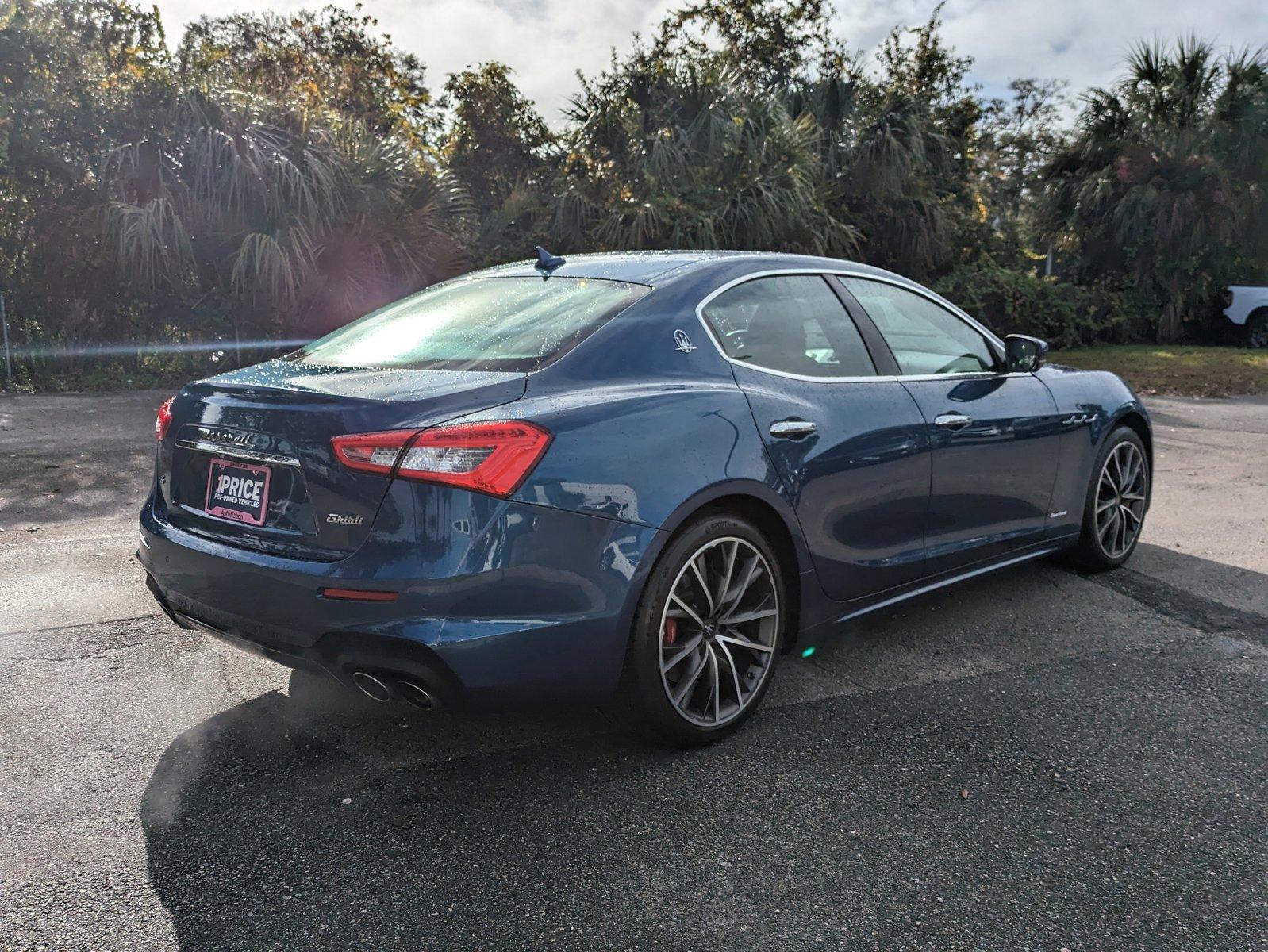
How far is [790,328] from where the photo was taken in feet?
12.4

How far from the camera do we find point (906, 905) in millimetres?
2482

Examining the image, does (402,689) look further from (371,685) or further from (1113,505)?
(1113,505)

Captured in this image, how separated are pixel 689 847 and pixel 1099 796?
3.89 feet

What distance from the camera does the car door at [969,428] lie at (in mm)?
4086

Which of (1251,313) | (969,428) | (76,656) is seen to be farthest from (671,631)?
(1251,313)

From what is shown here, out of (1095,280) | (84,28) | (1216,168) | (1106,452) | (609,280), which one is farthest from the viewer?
(1095,280)

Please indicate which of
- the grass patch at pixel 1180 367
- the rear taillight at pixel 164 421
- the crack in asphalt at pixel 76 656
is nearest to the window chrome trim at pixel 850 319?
the rear taillight at pixel 164 421

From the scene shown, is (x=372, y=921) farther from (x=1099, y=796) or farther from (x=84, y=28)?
(x=84, y=28)

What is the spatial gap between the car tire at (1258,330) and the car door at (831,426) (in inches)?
753

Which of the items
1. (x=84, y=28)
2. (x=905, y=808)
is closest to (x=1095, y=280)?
(x=84, y=28)

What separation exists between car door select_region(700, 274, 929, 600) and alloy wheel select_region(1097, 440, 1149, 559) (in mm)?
1617

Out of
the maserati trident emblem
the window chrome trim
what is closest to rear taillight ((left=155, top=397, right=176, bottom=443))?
the maserati trident emblem

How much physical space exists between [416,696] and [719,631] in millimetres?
964

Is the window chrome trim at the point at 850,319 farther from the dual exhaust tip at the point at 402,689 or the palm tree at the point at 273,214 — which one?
the palm tree at the point at 273,214
